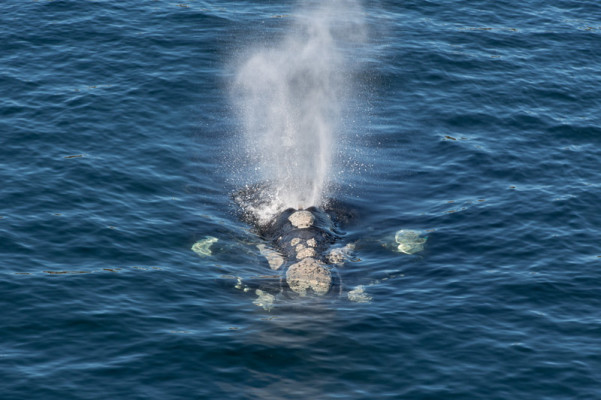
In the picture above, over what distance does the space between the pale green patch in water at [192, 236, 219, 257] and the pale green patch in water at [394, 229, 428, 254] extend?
31.0ft

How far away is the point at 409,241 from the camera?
40906mm

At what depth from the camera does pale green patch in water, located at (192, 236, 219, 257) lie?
3953cm

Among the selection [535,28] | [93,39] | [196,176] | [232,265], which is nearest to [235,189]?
[196,176]

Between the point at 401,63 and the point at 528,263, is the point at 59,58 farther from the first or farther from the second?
the point at 528,263

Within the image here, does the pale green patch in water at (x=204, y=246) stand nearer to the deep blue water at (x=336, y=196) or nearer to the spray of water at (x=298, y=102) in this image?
the deep blue water at (x=336, y=196)

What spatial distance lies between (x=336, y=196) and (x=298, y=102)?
11.7 metres

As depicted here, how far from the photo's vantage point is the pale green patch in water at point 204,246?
39.5m

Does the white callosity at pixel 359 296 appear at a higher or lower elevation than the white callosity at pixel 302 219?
lower

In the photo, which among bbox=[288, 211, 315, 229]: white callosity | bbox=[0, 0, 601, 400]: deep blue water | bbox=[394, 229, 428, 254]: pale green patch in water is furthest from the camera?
bbox=[288, 211, 315, 229]: white callosity

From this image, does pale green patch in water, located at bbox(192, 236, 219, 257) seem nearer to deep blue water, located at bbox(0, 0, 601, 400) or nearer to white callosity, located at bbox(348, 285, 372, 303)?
deep blue water, located at bbox(0, 0, 601, 400)

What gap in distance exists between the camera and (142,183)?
45125 millimetres

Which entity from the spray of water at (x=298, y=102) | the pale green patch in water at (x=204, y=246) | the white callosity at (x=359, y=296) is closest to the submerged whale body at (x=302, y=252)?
the white callosity at (x=359, y=296)

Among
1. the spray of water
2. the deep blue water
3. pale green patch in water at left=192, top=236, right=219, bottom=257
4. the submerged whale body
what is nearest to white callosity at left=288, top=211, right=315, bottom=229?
the submerged whale body

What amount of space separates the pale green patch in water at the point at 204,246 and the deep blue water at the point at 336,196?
46 cm
